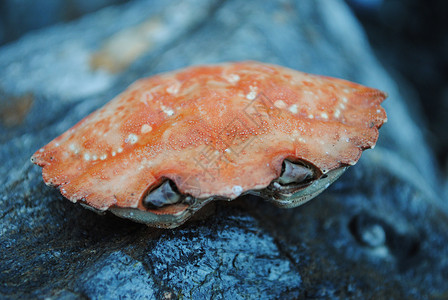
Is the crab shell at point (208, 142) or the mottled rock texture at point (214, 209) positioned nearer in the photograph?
the crab shell at point (208, 142)

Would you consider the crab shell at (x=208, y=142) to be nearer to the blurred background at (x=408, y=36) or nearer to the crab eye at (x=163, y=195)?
the crab eye at (x=163, y=195)

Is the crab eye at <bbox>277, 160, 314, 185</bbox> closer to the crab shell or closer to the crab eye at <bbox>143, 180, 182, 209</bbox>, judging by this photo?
the crab shell

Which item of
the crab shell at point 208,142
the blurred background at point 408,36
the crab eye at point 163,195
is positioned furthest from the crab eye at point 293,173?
the blurred background at point 408,36

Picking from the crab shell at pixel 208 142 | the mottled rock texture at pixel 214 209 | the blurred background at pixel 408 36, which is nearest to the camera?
the crab shell at pixel 208 142

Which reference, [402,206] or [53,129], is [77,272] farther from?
[402,206]

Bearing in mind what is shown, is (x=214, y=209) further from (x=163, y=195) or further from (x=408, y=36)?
(x=408, y=36)

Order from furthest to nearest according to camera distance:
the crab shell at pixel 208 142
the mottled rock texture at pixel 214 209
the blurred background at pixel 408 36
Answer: the blurred background at pixel 408 36
the mottled rock texture at pixel 214 209
the crab shell at pixel 208 142

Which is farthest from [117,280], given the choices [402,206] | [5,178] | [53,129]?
[402,206]
